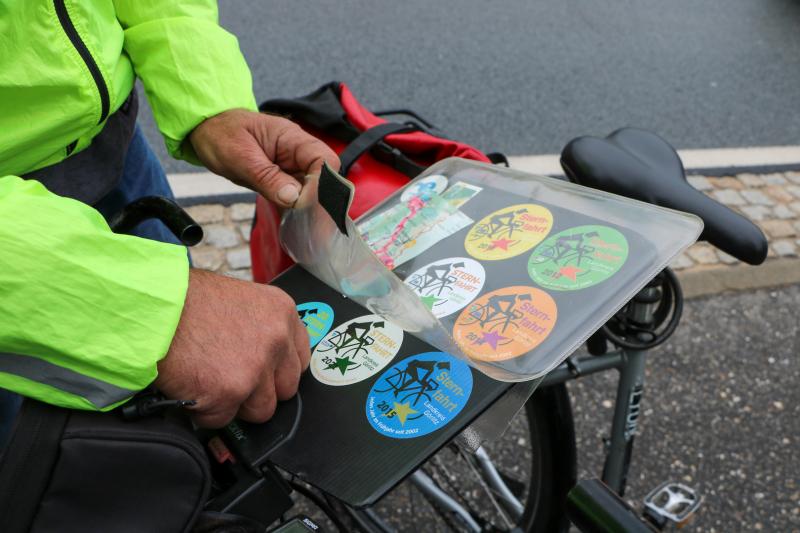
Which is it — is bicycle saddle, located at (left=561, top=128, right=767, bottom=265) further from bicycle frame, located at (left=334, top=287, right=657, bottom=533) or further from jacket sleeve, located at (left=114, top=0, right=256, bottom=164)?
jacket sleeve, located at (left=114, top=0, right=256, bottom=164)

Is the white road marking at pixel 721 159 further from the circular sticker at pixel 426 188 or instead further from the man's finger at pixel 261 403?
the man's finger at pixel 261 403

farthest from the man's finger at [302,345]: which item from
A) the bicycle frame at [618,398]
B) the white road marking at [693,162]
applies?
the white road marking at [693,162]

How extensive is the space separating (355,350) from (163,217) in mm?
321

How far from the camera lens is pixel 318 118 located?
52.7 inches

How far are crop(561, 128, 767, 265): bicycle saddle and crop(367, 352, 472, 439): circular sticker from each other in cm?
66

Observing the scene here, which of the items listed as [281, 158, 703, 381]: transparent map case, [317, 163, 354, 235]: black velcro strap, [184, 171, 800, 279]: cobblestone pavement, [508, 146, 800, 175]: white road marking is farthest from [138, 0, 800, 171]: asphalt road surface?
[317, 163, 354, 235]: black velcro strap

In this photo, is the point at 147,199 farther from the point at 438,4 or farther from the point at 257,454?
the point at 438,4

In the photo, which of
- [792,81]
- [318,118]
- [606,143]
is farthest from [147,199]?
[792,81]

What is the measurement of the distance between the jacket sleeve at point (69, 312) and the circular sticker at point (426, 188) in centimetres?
45

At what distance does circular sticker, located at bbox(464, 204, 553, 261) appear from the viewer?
891mm

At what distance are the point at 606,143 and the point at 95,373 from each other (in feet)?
3.48

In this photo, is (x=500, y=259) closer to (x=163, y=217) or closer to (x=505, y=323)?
(x=505, y=323)

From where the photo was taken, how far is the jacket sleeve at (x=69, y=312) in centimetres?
67

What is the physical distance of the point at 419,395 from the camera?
0.79 meters
